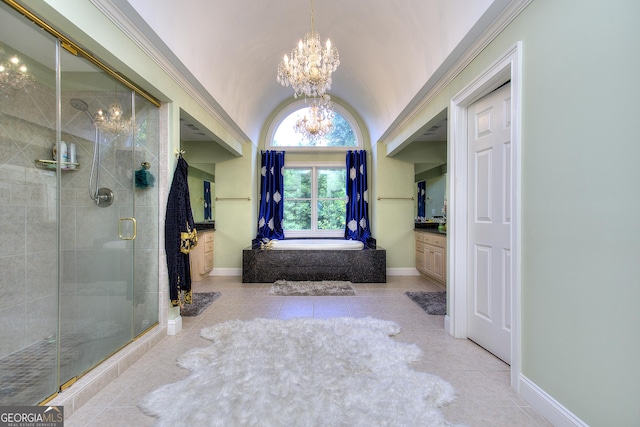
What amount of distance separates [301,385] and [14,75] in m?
2.82

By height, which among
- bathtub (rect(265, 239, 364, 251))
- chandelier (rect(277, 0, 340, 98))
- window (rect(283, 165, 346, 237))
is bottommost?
bathtub (rect(265, 239, 364, 251))

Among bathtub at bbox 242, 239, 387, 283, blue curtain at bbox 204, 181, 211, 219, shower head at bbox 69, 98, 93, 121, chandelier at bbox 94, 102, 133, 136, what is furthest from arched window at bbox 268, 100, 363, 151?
shower head at bbox 69, 98, 93, 121

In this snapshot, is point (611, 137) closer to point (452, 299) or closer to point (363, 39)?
point (452, 299)

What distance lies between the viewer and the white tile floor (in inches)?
61.4

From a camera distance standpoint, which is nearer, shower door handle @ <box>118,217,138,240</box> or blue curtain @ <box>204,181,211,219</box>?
shower door handle @ <box>118,217,138,240</box>

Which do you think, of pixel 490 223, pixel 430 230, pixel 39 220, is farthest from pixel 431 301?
pixel 39 220

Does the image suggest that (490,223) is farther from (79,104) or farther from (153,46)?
(79,104)

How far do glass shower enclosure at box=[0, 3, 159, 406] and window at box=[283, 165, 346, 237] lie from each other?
3303 mm

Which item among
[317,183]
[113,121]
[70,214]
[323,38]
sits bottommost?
[70,214]

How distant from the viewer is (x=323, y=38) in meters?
3.68

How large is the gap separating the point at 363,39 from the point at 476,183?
2.19 meters

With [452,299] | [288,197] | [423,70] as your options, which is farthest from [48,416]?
[288,197]

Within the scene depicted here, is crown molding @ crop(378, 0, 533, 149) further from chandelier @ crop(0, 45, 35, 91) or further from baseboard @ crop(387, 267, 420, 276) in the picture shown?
chandelier @ crop(0, 45, 35, 91)

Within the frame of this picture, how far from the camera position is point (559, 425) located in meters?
1.44
